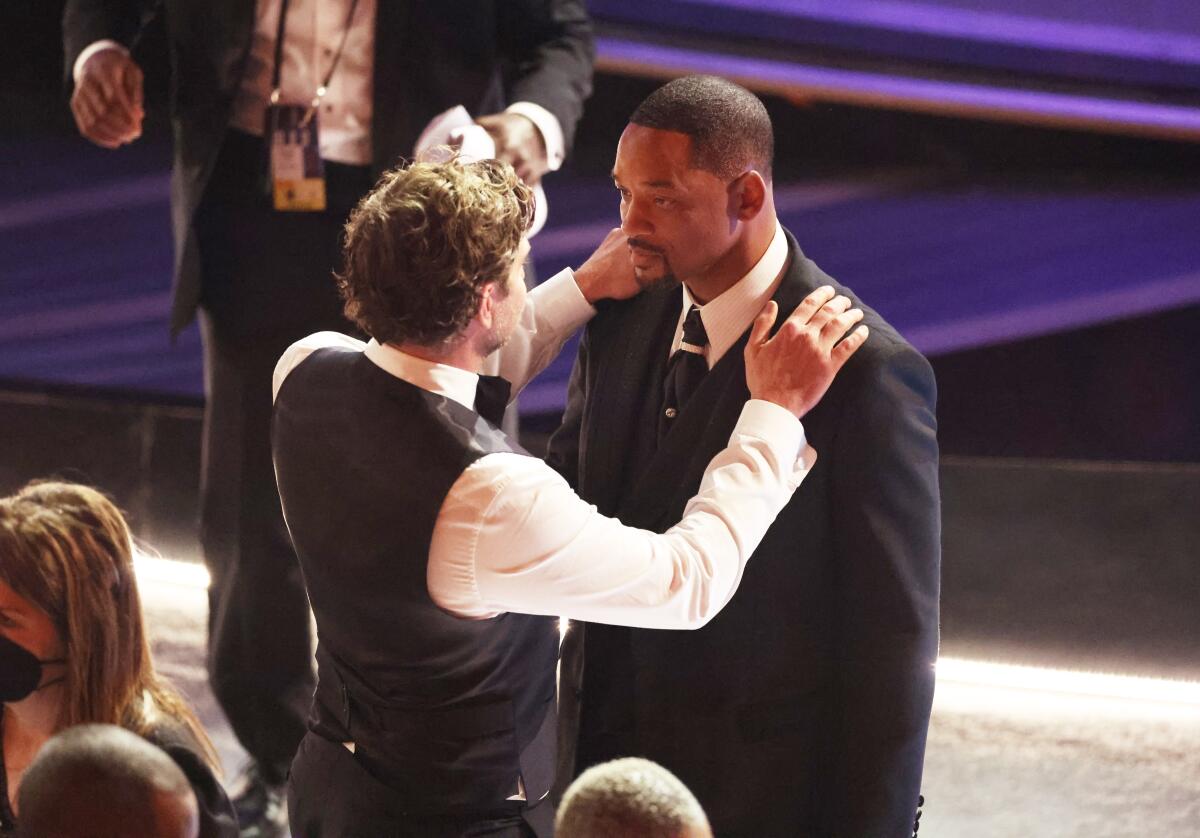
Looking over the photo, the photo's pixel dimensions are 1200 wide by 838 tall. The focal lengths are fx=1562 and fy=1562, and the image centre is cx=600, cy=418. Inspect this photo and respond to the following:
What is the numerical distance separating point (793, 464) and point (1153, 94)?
4.84 meters

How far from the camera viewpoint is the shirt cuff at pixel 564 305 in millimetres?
2225

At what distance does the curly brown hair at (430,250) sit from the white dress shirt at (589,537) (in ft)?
0.17

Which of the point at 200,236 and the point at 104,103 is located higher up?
the point at 104,103

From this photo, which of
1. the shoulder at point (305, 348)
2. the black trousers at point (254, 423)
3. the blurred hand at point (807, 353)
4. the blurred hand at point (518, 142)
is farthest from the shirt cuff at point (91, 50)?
the blurred hand at point (807, 353)

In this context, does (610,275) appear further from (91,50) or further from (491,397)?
(91,50)

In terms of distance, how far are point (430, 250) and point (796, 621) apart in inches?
25.3

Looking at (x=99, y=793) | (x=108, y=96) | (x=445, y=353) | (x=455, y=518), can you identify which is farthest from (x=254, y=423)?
(x=99, y=793)

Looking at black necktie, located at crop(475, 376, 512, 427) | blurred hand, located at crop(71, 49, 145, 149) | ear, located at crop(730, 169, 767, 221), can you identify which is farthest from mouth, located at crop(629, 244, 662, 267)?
blurred hand, located at crop(71, 49, 145, 149)

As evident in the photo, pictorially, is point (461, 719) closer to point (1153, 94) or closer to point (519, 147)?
point (519, 147)

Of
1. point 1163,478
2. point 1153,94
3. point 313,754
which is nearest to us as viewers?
point 313,754

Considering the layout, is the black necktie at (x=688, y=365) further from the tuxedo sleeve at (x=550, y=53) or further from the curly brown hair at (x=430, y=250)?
the tuxedo sleeve at (x=550, y=53)

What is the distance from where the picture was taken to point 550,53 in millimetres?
2914

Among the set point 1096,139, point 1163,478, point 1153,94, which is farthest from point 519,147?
point 1096,139

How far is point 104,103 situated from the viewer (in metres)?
2.78
